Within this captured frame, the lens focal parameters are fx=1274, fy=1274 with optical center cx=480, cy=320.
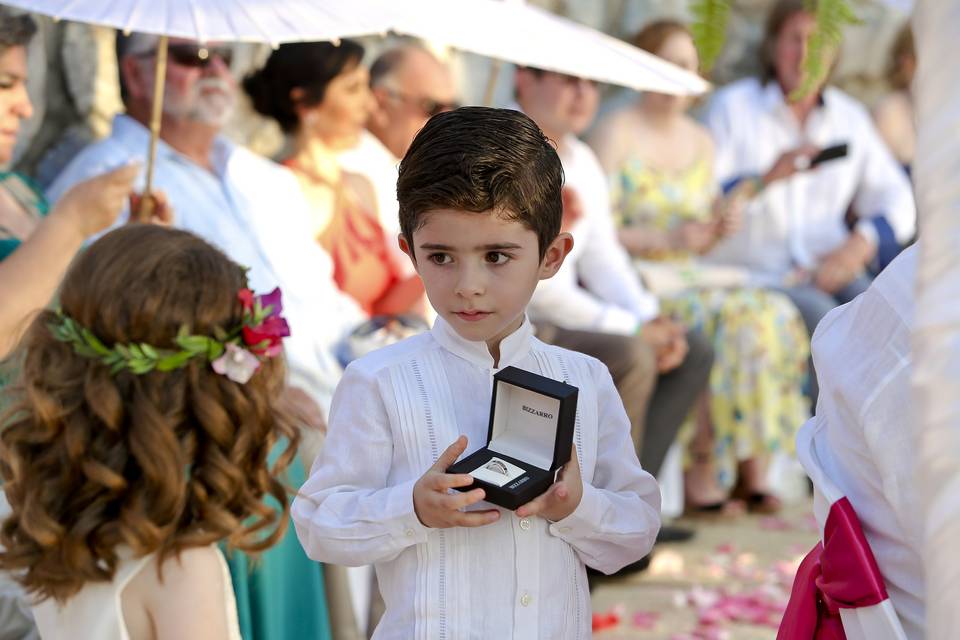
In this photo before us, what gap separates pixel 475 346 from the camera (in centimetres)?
178

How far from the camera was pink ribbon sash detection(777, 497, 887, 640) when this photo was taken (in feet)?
4.72

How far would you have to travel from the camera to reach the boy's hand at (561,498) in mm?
1647

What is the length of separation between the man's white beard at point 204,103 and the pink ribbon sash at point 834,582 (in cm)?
271

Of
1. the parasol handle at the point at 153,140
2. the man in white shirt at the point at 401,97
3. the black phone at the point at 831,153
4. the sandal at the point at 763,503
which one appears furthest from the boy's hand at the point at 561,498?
the black phone at the point at 831,153

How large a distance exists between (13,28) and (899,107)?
4551 millimetres

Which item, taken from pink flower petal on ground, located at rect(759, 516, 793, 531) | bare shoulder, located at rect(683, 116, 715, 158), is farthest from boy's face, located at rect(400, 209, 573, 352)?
bare shoulder, located at rect(683, 116, 715, 158)

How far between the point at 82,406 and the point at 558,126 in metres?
2.94

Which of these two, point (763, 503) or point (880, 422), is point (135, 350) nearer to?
point (880, 422)

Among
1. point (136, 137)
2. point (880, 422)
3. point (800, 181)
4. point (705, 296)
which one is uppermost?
point (880, 422)

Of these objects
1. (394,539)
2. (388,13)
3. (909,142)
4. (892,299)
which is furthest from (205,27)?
(909,142)

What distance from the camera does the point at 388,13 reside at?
268cm

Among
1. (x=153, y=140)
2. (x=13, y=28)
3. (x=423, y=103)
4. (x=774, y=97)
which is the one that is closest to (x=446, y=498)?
(x=153, y=140)

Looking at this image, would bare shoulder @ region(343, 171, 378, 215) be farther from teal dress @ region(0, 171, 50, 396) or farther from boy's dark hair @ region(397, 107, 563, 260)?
boy's dark hair @ region(397, 107, 563, 260)

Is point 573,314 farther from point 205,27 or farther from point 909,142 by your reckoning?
point 909,142
